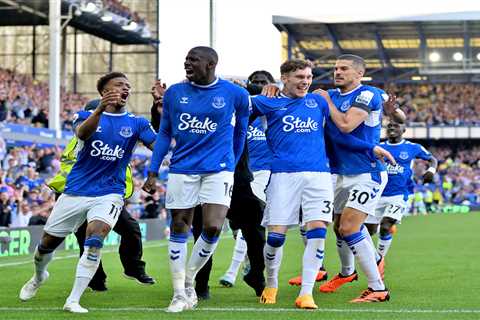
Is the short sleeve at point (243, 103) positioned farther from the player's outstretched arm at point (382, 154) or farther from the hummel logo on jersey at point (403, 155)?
the hummel logo on jersey at point (403, 155)

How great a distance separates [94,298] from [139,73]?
4259 cm

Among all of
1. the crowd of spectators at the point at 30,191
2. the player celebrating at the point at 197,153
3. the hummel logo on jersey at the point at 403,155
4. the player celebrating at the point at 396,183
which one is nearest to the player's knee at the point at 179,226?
the player celebrating at the point at 197,153

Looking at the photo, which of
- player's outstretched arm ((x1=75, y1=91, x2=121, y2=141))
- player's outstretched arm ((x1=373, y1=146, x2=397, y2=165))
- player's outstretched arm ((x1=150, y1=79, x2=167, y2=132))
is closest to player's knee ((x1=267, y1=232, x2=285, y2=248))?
player's outstretched arm ((x1=373, y1=146, x2=397, y2=165))

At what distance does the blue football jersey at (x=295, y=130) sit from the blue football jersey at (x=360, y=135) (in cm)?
40

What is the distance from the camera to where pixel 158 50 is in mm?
50594

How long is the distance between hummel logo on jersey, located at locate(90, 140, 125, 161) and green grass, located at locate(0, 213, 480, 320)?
131 centimetres

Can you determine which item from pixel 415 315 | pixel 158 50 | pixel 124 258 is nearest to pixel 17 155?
pixel 124 258

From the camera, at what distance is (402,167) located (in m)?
13.4

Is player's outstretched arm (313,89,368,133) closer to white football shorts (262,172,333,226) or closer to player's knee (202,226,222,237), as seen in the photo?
white football shorts (262,172,333,226)

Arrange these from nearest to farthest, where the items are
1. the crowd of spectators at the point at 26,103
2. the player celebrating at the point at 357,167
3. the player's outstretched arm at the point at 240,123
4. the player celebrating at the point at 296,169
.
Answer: the player's outstretched arm at the point at 240,123 < the player celebrating at the point at 296,169 < the player celebrating at the point at 357,167 < the crowd of spectators at the point at 26,103

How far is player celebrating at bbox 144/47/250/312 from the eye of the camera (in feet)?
25.5

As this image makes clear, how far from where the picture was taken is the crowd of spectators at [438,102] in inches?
2469

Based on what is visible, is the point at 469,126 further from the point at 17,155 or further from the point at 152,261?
the point at 152,261

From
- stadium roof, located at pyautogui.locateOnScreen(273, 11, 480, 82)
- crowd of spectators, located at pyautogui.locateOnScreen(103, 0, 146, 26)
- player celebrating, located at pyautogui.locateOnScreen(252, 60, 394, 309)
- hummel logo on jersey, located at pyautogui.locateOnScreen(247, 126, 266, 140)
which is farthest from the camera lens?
stadium roof, located at pyautogui.locateOnScreen(273, 11, 480, 82)
